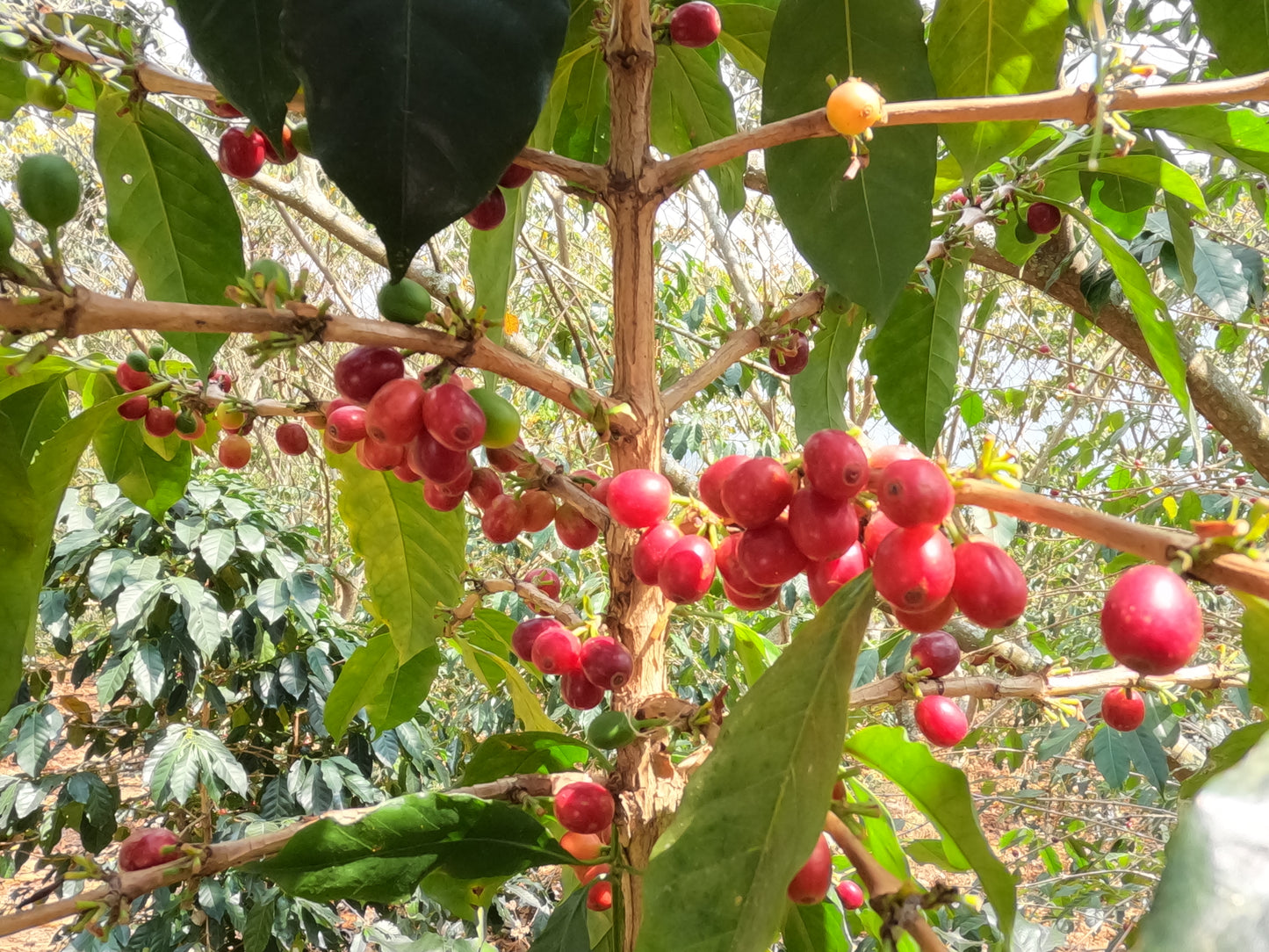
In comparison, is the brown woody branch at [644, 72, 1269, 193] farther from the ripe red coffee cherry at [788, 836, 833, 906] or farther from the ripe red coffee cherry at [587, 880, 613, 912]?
the ripe red coffee cherry at [587, 880, 613, 912]

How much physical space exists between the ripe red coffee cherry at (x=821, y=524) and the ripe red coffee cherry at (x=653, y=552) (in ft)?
0.34

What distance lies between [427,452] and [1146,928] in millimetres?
413

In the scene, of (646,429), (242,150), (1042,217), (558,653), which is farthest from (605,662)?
(1042,217)

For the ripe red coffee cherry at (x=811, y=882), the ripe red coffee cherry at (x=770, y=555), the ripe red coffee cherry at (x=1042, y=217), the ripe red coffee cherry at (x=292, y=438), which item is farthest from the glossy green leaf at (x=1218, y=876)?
the ripe red coffee cherry at (x=1042, y=217)

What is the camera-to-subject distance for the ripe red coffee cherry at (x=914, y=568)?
35 centimetres

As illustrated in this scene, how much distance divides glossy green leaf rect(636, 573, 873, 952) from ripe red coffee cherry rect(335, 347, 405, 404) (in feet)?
0.97

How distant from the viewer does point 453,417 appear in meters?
0.46

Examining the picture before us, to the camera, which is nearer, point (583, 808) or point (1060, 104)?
point (1060, 104)

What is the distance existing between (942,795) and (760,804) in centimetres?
15

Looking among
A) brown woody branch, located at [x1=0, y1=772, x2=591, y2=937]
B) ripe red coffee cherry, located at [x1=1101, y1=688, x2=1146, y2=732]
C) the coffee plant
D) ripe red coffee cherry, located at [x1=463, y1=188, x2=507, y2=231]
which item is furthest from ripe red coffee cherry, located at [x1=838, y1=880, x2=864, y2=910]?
ripe red coffee cherry, located at [x1=463, y1=188, x2=507, y2=231]

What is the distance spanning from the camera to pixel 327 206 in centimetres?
236

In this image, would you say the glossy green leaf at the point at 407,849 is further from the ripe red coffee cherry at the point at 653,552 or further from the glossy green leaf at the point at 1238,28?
the glossy green leaf at the point at 1238,28

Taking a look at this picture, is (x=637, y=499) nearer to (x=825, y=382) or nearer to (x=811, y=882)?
(x=811, y=882)

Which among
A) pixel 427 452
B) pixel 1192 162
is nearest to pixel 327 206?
pixel 427 452
